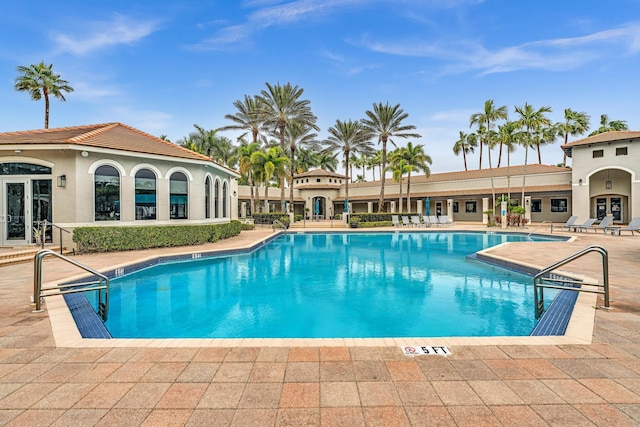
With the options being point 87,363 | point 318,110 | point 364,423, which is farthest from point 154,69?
point 364,423

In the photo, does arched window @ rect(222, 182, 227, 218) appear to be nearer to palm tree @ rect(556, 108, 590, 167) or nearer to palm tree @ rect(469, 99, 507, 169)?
palm tree @ rect(469, 99, 507, 169)

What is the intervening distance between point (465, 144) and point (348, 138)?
75.9 ft

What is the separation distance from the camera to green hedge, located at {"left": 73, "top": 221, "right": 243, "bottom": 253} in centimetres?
1170

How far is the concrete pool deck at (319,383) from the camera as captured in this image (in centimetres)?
241

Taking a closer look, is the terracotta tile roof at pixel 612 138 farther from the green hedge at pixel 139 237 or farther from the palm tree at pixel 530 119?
the green hedge at pixel 139 237

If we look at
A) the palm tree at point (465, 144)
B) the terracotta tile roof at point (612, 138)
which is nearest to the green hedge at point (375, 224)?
the terracotta tile roof at point (612, 138)

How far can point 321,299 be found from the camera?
775 centimetres

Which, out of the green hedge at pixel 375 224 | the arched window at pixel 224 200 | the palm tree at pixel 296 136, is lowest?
the green hedge at pixel 375 224

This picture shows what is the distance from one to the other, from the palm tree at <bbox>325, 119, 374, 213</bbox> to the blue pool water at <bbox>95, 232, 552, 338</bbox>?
2151cm

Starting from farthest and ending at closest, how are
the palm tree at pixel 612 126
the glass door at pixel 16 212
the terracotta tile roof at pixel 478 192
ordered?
the palm tree at pixel 612 126
the terracotta tile roof at pixel 478 192
the glass door at pixel 16 212

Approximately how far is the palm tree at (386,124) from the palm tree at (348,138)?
1326 millimetres

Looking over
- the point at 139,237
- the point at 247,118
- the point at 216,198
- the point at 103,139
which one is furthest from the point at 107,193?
the point at 247,118

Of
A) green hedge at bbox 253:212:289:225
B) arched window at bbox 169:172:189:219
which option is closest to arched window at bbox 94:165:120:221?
arched window at bbox 169:172:189:219

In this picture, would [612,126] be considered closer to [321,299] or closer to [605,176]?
[605,176]
